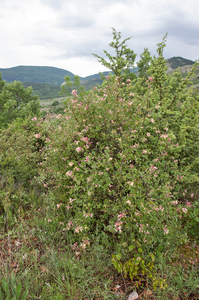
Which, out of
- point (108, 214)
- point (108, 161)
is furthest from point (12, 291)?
point (108, 161)

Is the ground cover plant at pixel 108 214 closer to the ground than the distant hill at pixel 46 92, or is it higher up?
closer to the ground

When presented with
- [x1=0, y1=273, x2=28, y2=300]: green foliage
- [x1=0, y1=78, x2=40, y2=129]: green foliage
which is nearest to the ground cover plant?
[x1=0, y1=273, x2=28, y2=300]: green foliage

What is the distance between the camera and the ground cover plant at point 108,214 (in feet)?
6.61

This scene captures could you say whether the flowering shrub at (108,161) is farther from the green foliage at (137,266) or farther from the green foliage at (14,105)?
the green foliage at (14,105)

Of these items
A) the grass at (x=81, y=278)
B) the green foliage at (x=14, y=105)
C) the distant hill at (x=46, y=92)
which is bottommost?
the grass at (x=81, y=278)

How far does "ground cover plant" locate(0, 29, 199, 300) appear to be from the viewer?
201cm

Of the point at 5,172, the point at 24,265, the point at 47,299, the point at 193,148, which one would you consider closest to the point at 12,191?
the point at 5,172

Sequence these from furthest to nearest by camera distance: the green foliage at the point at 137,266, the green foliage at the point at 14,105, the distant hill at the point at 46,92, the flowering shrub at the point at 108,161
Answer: the distant hill at the point at 46,92
the green foliage at the point at 14,105
the flowering shrub at the point at 108,161
the green foliage at the point at 137,266

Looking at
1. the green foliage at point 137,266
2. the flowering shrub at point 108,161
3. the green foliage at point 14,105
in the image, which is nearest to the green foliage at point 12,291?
the flowering shrub at point 108,161

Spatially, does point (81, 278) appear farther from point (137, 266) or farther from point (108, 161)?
point (108, 161)

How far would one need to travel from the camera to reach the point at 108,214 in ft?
8.30

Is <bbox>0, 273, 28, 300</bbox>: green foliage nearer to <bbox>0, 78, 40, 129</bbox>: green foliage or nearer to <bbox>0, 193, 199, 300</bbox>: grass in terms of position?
<bbox>0, 193, 199, 300</bbox>: grass

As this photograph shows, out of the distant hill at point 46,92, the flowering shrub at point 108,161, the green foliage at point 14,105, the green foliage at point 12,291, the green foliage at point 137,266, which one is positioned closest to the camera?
the green foliage at point 12,291

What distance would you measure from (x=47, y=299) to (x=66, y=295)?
0.21 m
